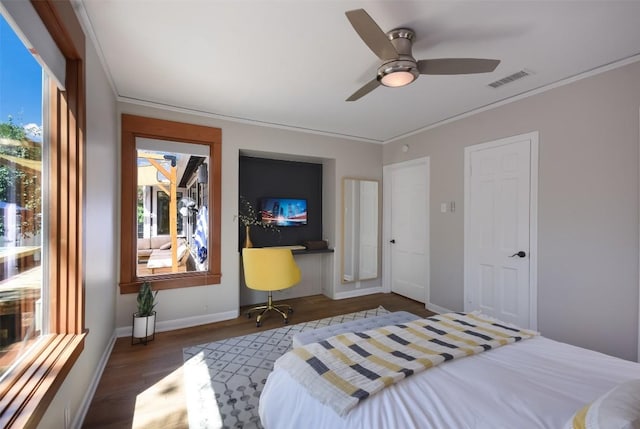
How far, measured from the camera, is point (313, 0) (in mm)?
1689

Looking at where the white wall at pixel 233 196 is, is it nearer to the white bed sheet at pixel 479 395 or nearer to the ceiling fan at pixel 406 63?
the ceiling fan at pixel 406 63

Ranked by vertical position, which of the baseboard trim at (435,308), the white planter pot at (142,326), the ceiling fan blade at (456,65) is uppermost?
the ceiling fan blade at (456,65)

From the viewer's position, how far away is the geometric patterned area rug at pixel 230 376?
1880mm

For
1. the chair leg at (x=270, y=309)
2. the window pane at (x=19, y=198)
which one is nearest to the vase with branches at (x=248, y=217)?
the chair leg at (x=270, y=309)

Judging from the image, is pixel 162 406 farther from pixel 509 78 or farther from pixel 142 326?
pixel 509 78

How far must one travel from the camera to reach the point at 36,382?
4.06ft

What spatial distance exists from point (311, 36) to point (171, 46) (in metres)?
1.04

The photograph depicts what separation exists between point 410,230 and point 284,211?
76.5 inches

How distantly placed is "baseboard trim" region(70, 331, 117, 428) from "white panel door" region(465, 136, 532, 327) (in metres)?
3.68

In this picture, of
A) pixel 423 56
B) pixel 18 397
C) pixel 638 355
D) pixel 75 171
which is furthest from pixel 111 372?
pixel 638 355

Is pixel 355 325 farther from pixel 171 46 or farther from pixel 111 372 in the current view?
pixel 171 46

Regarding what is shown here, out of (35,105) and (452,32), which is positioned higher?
(452,32)

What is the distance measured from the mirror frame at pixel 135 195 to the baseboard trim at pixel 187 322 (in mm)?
393

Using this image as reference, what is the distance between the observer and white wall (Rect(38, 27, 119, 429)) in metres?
1.75
